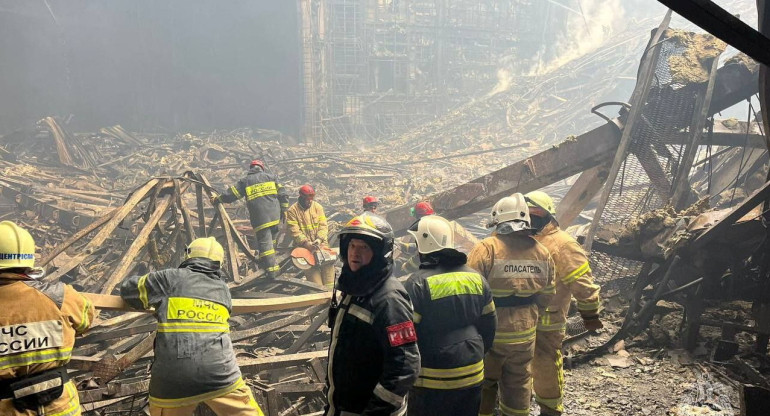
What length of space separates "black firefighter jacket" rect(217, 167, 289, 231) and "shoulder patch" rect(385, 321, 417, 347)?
5270 mm

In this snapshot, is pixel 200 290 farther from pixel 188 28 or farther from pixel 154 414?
pixel 188 28

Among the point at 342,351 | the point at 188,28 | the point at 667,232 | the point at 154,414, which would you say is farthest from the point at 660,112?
the point at 188,28

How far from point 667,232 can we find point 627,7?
37.9 meters

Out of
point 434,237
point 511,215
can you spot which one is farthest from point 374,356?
point 511,215

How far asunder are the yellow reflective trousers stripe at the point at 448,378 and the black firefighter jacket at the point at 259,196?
4819 mm

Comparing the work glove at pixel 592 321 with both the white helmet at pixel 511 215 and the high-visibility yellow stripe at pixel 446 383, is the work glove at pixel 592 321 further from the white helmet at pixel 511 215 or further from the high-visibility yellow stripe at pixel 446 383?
the high-visibility yellow stripe at pixel 446 383

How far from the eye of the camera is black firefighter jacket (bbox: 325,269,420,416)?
2.20 meters

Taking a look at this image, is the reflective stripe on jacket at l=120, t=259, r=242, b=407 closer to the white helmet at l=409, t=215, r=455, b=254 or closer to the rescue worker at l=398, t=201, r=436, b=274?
the white helmet at l=409, t=215, r=455, b=254

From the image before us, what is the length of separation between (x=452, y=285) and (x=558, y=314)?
150 cm

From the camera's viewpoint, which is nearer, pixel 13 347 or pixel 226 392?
pixel 13 347

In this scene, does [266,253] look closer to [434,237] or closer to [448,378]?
[434,237]

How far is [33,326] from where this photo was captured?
2.36 meters

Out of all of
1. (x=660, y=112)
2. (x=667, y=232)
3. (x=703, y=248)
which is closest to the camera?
(x=703, y=248)

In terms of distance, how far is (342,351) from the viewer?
7.68ft
